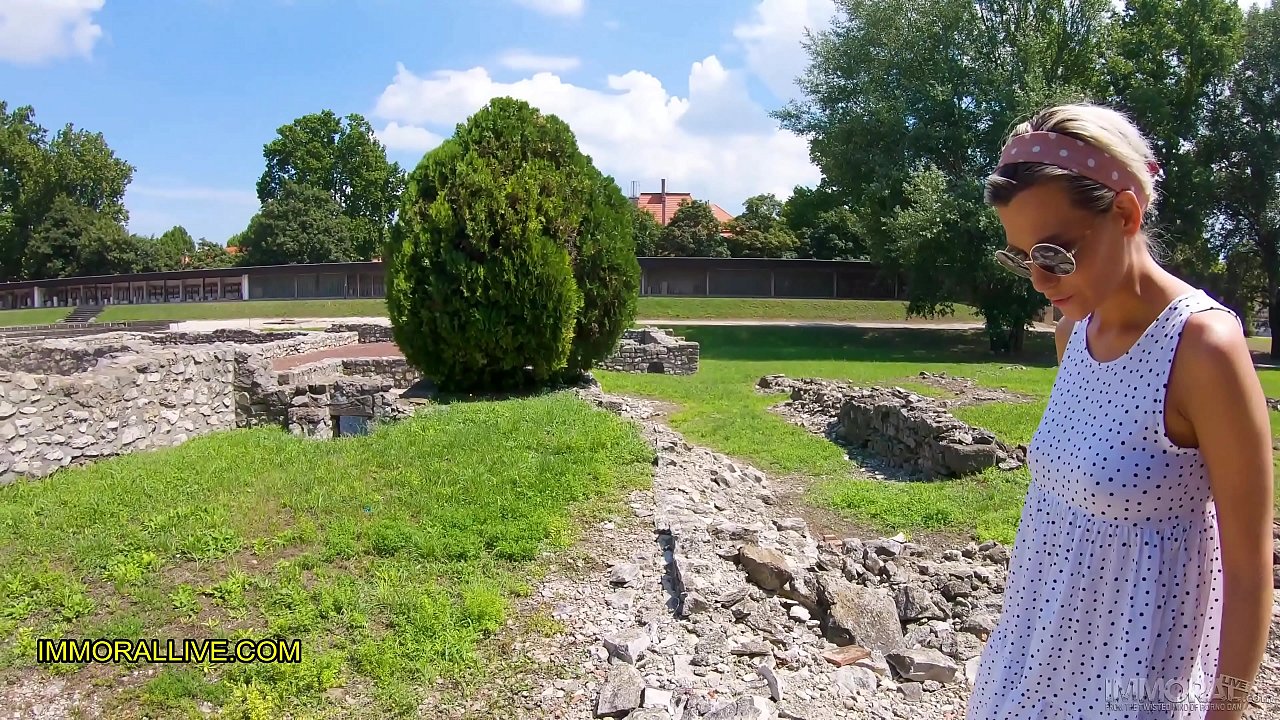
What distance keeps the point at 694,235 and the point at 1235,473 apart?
160ft

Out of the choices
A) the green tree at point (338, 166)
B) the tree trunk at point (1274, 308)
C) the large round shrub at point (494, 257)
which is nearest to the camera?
the large round shrub at point (494, 257)

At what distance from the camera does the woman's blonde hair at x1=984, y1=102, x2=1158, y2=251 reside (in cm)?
162

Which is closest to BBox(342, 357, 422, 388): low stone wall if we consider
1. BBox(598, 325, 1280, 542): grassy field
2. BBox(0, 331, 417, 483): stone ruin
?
BBox(0, 331, 417, 483): stone ruin

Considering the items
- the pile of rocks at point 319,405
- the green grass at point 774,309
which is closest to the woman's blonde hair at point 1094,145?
the pile of rocks at point 319,405

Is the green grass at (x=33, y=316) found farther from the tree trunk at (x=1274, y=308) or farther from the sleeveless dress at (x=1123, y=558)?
the tree trunk at (x=1274, y=308)

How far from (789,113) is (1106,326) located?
28.2 meters

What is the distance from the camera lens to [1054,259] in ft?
5.50

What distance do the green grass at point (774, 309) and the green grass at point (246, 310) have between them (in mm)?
12906

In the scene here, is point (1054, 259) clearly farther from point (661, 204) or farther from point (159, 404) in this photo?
point (661, 204)

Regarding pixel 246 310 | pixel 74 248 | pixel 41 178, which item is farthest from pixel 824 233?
pixel 41 178

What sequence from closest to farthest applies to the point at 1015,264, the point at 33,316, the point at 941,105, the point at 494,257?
the point at 1015,264
the point at 494,257
the point at 941,105
the point at 33,316

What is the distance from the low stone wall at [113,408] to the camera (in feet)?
22.4

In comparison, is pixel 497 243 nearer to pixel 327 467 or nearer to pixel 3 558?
pixel 327 467

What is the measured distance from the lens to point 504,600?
4418mm
